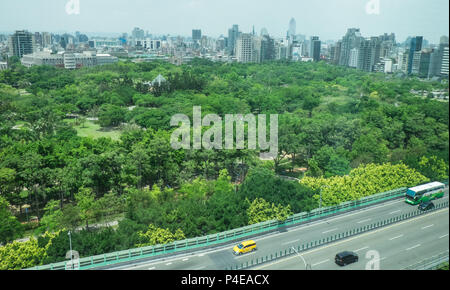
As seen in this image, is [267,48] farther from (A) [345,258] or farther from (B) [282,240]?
(A) [345,258]

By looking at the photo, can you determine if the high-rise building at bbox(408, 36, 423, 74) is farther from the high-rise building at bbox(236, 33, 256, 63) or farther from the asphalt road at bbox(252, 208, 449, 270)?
the high-rise building at bbox(236, 33, 256, 63)

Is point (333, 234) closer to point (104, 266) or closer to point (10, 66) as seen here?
point (104, 266)

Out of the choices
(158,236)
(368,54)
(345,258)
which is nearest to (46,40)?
(368,54)

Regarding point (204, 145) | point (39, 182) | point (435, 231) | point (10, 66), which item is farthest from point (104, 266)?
point (10, 66)

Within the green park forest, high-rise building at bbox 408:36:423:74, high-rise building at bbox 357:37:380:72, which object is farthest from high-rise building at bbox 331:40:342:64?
the green park forest

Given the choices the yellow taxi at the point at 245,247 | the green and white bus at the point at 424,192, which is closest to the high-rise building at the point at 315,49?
the green and white bus at the point at 424,192
